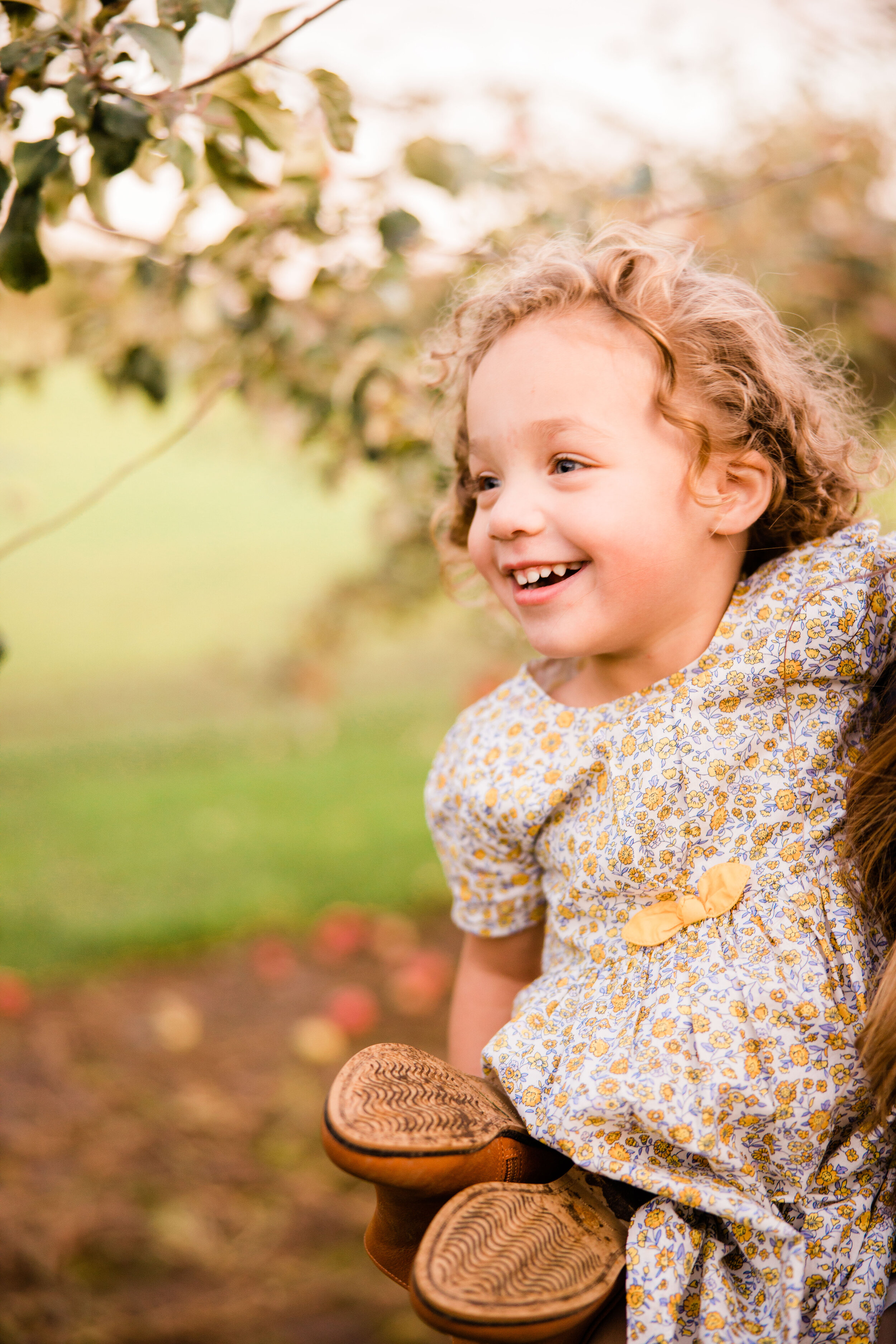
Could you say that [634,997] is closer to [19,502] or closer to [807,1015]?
[807,1015]

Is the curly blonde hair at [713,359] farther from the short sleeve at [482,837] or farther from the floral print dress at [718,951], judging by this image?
the short sleeve at [482,837]

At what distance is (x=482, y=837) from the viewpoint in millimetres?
1202

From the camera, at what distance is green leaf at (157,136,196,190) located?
1.11m

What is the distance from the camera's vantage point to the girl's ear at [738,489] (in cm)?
112

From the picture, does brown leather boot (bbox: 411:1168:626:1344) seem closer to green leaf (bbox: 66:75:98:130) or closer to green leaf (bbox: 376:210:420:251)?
green leaf (bbox: 66:75:98:130)

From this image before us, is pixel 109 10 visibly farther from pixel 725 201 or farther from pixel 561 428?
pixel 725 201

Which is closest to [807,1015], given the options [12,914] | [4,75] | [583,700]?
[583,700]

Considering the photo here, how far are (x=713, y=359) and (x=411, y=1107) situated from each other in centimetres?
80

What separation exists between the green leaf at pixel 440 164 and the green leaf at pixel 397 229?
2.4 inches

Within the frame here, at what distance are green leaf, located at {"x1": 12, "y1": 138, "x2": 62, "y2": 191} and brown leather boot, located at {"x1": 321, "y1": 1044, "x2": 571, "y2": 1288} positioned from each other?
36.4 inches

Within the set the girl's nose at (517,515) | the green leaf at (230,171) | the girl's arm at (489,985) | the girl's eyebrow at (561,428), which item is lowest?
the girl's arm at (489,985)

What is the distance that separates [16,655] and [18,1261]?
4.34 m

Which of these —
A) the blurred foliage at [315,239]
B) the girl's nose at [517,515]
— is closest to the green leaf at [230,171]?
the blurred foliage at [315,239]

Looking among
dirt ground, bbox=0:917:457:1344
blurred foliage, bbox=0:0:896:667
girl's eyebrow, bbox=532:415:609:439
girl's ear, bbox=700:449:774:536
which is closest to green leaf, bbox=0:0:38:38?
blurred foliage, bbox=0:0:896:667
